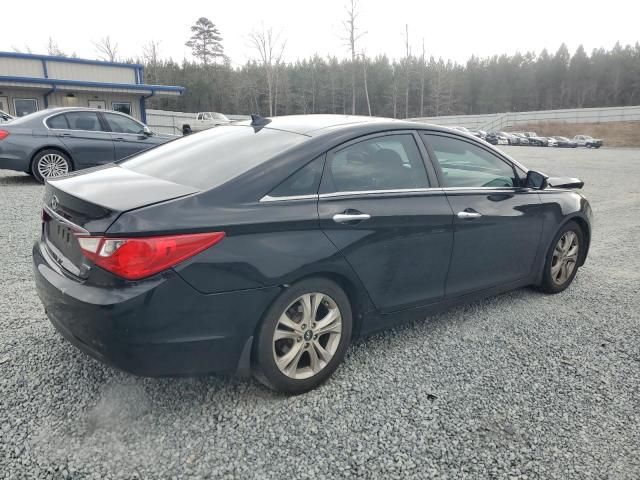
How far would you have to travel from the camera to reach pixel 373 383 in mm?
2814

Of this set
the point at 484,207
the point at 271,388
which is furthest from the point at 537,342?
the point at 271,388

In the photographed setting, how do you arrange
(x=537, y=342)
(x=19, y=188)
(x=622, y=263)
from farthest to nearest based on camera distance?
(x=19, y=188) → (x=622, y=263) → (x=537, y=342)

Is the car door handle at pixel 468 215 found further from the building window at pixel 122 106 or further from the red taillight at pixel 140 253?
the building window at pixel 122 106

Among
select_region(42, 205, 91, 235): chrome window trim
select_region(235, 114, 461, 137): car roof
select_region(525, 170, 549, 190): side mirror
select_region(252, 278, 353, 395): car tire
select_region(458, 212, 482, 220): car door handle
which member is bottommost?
select_region(252, 278, 353, 395): car tire

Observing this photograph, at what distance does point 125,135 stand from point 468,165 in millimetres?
7799

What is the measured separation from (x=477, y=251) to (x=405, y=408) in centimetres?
137

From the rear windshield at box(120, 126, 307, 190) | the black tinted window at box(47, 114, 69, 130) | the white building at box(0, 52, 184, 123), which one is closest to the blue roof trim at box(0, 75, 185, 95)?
the white building at box(0, 52, 184, 123)

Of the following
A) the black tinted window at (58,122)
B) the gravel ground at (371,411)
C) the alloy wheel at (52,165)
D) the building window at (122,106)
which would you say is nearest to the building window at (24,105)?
the building window at (122,106)

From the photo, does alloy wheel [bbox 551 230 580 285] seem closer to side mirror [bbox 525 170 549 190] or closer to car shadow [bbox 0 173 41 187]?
side mirror [bbox 525 170 549 190]

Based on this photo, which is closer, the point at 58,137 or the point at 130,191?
the point at 130,191

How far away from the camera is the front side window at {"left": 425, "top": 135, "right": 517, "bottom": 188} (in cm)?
338

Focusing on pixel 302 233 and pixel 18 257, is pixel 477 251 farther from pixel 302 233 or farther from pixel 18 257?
pixel 18 257

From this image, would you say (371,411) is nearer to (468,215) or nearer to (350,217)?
(350,217)

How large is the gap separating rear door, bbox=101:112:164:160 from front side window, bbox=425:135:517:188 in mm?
7468
